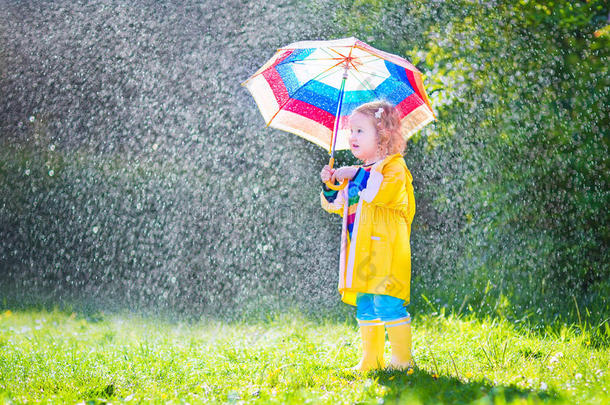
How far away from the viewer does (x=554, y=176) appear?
6.88 meters

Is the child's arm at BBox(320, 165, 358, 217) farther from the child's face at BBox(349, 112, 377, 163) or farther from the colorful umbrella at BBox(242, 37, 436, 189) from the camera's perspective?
the colorful umbrella at BBox(242, 37, 436, 189)

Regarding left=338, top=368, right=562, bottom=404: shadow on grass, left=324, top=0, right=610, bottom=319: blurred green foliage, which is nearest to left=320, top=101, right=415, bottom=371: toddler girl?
left=338, top=368, right=562, bottom=404: shadow on grass

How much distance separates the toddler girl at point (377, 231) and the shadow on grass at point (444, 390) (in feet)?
0.58

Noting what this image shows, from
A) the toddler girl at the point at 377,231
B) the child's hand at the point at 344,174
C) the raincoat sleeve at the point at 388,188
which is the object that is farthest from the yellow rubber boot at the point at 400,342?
the child's hand at the point at 344,174

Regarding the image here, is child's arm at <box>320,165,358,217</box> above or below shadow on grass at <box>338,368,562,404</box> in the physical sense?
above

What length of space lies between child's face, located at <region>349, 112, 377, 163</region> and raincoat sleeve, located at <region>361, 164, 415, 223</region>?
0.19 meters

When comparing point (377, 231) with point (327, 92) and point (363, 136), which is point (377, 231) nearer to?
point (363, 136)

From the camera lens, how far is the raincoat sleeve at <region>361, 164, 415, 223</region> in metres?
3.92

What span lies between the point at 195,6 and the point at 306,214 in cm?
338

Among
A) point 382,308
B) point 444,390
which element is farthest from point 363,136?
point 444,390

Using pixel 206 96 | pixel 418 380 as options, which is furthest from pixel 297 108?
pixel 206 96

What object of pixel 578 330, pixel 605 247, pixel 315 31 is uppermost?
pixel 315 31

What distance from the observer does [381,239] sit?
3922mm

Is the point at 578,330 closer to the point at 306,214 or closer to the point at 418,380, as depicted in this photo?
the point at 418,380
